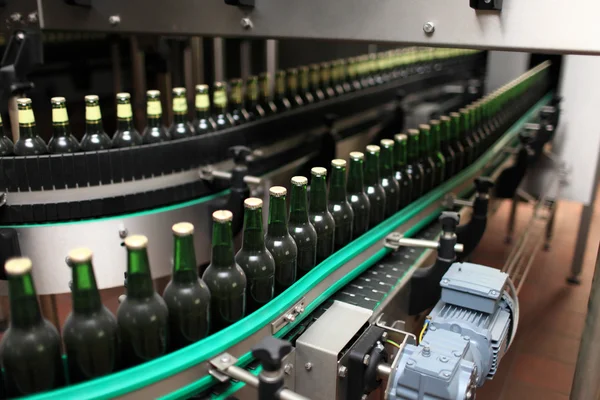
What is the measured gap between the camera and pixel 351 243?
121 centimetres

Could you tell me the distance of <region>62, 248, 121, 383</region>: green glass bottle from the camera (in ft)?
2.36

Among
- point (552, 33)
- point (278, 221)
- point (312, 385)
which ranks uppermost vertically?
point (552, 33)

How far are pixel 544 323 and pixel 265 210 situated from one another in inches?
61.6

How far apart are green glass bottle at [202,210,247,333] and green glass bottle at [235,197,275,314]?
41mm

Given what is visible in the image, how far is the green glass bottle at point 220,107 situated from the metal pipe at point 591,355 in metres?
1.22

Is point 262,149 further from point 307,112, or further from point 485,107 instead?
point 485,107

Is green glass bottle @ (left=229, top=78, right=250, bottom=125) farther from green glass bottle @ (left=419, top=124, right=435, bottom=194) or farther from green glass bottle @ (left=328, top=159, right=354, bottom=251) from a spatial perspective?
green glass bottle @ (left=328, top=159, right=354, bottom=251)

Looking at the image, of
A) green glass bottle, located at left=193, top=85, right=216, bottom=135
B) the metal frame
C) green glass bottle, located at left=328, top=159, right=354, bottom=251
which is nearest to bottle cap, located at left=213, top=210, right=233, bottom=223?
green glass bottle, located at left=328, top=159, right=354, bottom=251

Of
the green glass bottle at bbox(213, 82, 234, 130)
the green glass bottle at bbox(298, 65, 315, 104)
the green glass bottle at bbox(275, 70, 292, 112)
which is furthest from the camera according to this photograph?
the green glass bottle at bbox(298, 65, 315, 104)

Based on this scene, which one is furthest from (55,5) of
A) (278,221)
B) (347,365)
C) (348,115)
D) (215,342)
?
(348,115)

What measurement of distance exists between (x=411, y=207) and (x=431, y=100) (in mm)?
2313

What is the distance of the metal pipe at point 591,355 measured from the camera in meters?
1.04

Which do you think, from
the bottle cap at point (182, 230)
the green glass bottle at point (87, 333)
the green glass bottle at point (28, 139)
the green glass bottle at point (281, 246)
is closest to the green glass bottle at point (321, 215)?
the green glass bottle at point (281, 246)

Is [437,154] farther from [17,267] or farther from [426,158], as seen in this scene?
[17,267]
